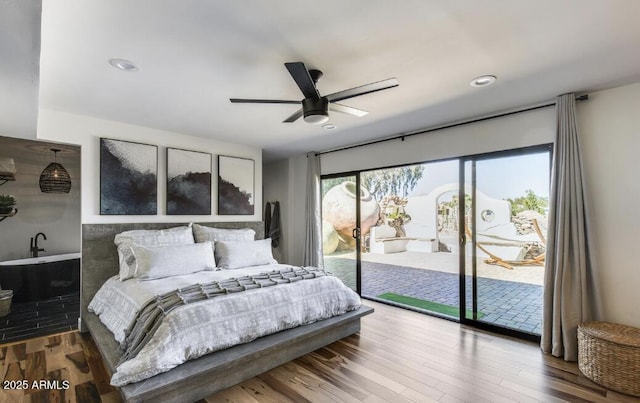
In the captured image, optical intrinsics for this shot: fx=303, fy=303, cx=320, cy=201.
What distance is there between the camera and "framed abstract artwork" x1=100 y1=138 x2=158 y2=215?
3.64 meters

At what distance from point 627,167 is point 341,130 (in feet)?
9.48

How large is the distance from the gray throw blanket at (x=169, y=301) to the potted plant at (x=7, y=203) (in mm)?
2448

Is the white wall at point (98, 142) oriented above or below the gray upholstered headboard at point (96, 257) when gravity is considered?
above

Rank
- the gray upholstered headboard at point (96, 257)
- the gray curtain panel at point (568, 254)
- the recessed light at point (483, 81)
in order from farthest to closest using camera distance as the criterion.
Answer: the gray upholstered headboard at point (96, 257), the gray curtain panel at point (568, 254), the recessed light at point (483, 81)

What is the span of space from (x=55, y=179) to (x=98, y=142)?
0.77m

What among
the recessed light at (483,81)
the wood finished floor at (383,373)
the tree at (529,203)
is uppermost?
the recessed light at (483,81)

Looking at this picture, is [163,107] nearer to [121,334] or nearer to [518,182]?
[121,334]

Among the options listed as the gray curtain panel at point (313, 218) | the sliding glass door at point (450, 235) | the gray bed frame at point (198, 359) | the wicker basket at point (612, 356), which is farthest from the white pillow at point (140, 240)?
the wicker basket at point (612, 356)

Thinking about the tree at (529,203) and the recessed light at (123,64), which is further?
the tree at (529,203)

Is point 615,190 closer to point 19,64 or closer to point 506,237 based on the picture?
point 506,237

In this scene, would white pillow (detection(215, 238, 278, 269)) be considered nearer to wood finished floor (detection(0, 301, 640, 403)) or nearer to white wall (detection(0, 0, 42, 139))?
wood finished floor (detection(0, 301, 640, 403))

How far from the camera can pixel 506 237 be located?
3.46m

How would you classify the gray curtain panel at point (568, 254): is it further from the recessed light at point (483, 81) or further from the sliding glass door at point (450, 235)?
the recessed light at point (483, 81)

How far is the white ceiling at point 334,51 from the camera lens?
1.68 m
